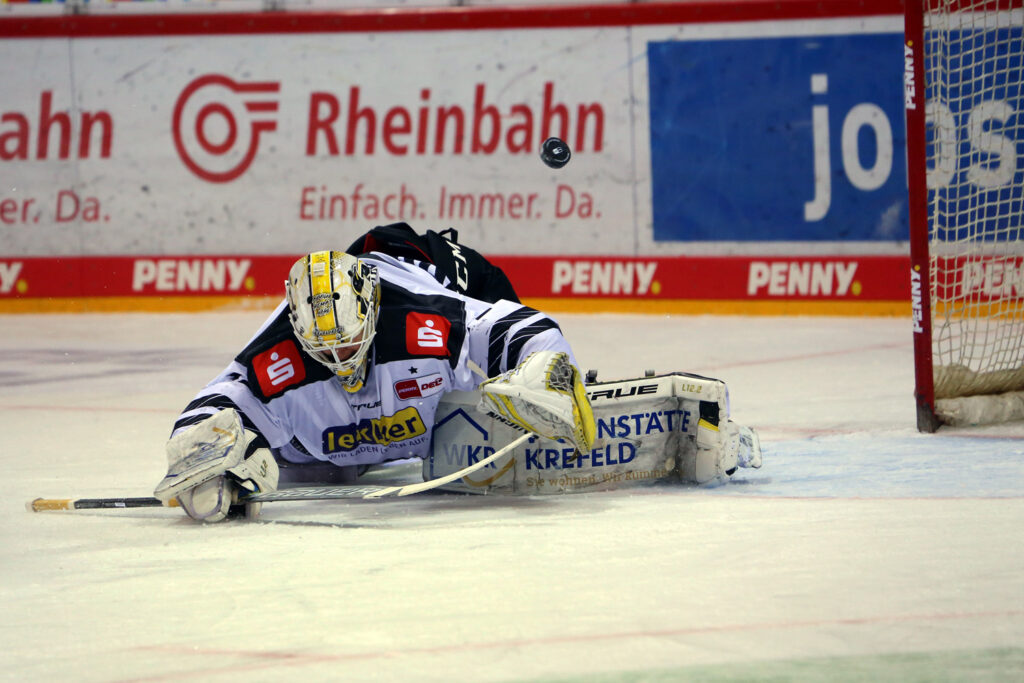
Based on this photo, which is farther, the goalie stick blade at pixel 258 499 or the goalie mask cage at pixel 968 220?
the goalie mask cage at pixel 968 220

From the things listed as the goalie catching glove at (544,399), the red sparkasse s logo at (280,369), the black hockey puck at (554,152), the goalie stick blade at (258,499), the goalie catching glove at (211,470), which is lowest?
the goalie stick blade at (258,499)

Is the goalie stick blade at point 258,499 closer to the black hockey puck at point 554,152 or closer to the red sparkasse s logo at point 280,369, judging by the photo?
the red sparkasse s logo at point 280,369

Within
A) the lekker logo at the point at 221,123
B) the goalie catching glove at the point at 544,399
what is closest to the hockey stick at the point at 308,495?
the goalie catching glove at the point at 544,399

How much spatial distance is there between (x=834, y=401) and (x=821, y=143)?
356 centimetres

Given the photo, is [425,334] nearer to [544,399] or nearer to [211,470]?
[544,399]

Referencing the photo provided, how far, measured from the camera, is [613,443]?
4371mm

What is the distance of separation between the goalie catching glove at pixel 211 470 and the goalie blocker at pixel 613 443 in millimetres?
622

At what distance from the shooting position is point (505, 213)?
32.0 feet

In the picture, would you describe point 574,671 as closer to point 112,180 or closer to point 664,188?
point 664,188

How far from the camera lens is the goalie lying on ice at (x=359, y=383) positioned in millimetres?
4027

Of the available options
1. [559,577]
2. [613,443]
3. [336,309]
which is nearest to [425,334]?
[336,309]

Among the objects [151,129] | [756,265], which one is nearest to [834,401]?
[756,265]

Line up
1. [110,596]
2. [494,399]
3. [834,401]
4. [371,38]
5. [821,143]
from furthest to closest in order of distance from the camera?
[371,38] < [821,143] < [834,401] < [494,399] < [110,596]

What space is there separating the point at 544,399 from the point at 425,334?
56 centimetres
